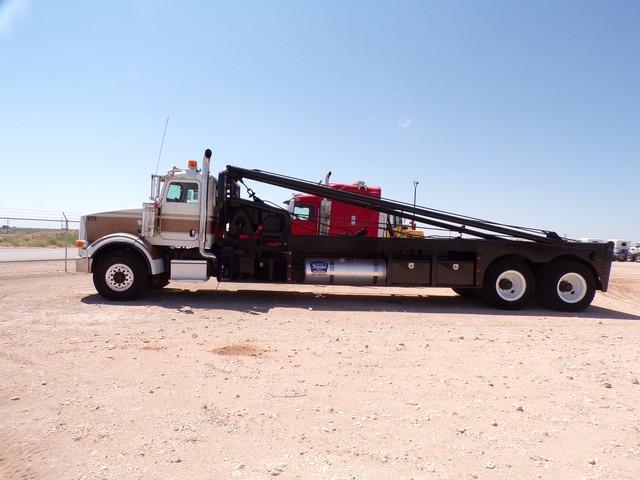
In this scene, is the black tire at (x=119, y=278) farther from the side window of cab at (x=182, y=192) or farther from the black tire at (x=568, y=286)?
the black tire at (x=568, y=286)

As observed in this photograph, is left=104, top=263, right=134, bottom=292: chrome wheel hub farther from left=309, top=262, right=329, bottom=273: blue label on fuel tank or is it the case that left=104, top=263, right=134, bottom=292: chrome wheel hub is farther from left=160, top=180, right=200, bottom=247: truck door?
left=309, top=262, right=329, bottom=273: blue label on fuel tank

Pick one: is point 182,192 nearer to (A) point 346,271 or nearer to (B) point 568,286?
(A) point 346,271

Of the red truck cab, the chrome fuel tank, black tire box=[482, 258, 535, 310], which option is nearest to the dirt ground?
black tire box=[482, 258, 535, 310]

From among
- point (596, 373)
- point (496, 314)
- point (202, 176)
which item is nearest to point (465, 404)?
point (596, 373)

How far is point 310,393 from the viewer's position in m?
4.28

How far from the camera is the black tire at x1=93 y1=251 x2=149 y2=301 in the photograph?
9.63 meters

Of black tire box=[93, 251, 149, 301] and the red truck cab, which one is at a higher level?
the red truck cab

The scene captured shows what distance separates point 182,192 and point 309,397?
753cm

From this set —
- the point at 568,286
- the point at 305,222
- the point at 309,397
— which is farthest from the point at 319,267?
the point at 309,397

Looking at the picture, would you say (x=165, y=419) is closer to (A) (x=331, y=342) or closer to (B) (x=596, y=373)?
(A) (x=331, y=342)

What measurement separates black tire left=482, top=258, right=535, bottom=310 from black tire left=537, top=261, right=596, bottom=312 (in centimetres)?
40

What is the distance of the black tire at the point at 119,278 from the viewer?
963 centimetres

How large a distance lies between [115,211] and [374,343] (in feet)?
24.8

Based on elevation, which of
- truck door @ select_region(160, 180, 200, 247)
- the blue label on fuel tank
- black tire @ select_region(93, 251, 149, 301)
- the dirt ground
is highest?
truck door @ select_region(160, 180, 200, 247)
